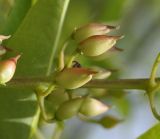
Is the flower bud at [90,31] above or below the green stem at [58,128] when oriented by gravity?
above

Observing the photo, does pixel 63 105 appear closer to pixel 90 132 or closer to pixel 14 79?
pixel 14 79

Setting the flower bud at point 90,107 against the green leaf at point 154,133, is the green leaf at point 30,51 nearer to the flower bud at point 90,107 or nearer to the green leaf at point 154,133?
the flower bud at point 90,107

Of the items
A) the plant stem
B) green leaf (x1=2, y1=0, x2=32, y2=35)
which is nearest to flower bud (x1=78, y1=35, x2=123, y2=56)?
the plant stem

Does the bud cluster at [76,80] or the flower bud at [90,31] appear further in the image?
the flower bud at [90,31]

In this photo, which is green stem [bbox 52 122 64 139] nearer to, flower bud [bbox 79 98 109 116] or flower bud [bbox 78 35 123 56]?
flower bud [bbox 79 98 109 116]

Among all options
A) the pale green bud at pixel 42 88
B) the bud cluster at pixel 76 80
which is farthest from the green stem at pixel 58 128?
the pale green bud at pixel 42 88

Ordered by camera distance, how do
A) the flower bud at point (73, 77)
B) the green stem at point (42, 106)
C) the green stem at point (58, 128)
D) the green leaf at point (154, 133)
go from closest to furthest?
the flower bud at point (73, 77) → the green stem at point (42, 106) → the green leaf at point (154, 133) → the green stem at point (58, 128)

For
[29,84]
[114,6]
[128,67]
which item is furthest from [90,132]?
[29,84]

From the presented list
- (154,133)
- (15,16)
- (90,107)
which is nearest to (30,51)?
(15,16)
